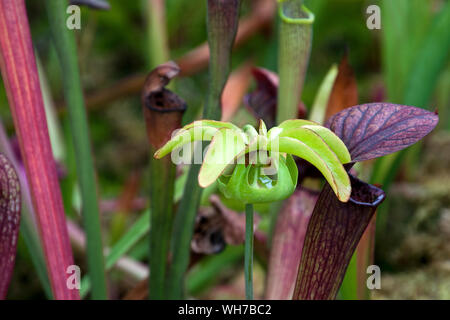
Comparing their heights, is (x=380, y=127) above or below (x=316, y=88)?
above

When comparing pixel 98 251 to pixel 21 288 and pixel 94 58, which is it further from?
pixel 94 58

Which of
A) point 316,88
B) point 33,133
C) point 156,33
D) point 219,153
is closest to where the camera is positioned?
point 219,153

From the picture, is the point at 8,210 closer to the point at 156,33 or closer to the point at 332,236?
the point at 332,236

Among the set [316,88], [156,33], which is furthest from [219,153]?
[316,88]

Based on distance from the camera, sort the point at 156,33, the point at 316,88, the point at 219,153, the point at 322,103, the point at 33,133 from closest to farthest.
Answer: the point at 219,153, the point at 33,133, the point at 322,103, the point at 156,33, the point at 316,88

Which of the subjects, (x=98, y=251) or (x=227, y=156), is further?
(x=98, y=251)

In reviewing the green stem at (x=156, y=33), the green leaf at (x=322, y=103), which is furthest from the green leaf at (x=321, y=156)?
the green stem at (x=156, y=33)

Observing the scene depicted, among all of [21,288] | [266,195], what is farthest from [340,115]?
[21,288]
